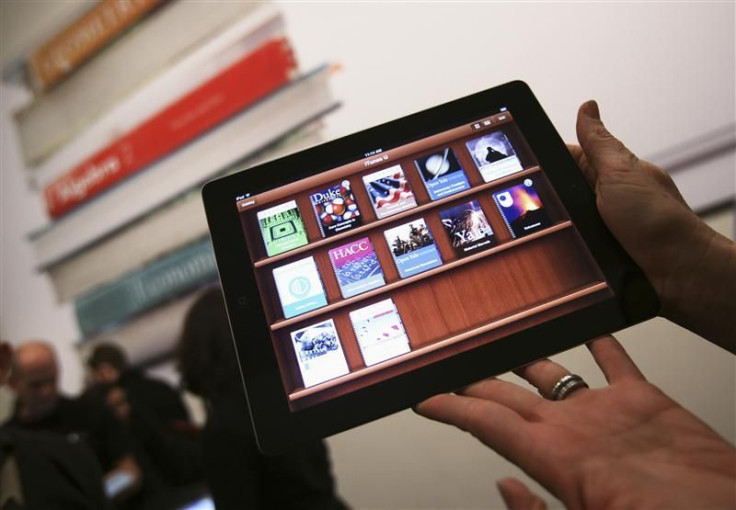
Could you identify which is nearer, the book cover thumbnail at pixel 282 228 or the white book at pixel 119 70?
the book cover thumbnail at pixel 282 228

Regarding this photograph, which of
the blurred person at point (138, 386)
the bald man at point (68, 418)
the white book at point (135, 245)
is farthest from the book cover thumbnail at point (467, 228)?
the blurred person at point (138, 386)

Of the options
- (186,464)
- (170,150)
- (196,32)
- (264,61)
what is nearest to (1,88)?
(170,150)

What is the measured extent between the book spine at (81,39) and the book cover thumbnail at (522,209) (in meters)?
1.32

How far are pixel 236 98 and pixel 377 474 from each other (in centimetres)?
109

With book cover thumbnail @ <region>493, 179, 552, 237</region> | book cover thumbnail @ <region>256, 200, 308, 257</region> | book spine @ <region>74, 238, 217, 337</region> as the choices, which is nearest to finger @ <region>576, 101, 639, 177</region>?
book cover thumbnail @ <region>493, 179, 552, 237</region>

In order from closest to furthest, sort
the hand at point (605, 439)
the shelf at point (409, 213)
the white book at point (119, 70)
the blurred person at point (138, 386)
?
the hand at point (605, 439) < the shelf at point (409, 213) < the white book at point (119, 70) < the blurred person at point (138, 386)

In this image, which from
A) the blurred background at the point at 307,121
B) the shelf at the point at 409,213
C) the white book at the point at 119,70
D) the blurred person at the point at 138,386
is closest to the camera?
the shelf at the point at 409,213

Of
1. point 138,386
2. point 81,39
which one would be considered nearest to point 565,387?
point 138,386

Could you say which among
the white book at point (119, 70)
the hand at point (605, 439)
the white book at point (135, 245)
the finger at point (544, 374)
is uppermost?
the white book at point (119, 70)

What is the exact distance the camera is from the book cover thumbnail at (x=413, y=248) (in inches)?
23.7

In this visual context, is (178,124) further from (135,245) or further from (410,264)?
(410,264)

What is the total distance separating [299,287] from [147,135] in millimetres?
1211

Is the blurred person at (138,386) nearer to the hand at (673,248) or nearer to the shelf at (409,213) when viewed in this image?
the shelf at (409,213)

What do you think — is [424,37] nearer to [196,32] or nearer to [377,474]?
[196,32]
